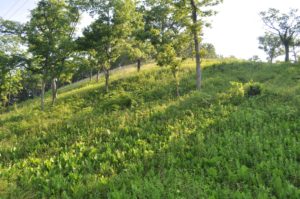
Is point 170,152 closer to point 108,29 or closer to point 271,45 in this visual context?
point 108,29

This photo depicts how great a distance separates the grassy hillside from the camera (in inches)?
320

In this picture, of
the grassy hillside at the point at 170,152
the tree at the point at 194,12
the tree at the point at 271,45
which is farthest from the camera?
the tree at the point at 271,45

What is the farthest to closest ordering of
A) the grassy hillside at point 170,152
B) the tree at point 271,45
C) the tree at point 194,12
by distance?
1. the tree at point 271,45
2. the tree at point 194,12
3. the grassy hillside at point 170,152

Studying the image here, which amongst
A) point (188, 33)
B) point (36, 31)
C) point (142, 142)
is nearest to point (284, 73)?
point (188, 33)

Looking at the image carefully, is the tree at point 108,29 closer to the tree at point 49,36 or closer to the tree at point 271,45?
the tree at point 49,36

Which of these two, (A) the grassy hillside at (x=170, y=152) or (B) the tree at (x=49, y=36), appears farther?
(B) the tree at (x=49, y=36)

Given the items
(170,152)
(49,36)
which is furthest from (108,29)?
(170,152)

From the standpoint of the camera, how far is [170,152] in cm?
1066

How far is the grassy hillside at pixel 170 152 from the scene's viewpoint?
8.12 m

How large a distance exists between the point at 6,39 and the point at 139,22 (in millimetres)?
15575

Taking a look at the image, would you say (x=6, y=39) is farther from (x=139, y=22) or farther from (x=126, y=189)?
(x=126, y=189)

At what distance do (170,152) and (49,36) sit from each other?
710 inches

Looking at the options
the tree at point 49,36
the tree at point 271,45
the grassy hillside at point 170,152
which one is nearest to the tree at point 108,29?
the tree at point 49,36

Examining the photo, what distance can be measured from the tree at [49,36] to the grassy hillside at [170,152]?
7.27 m
